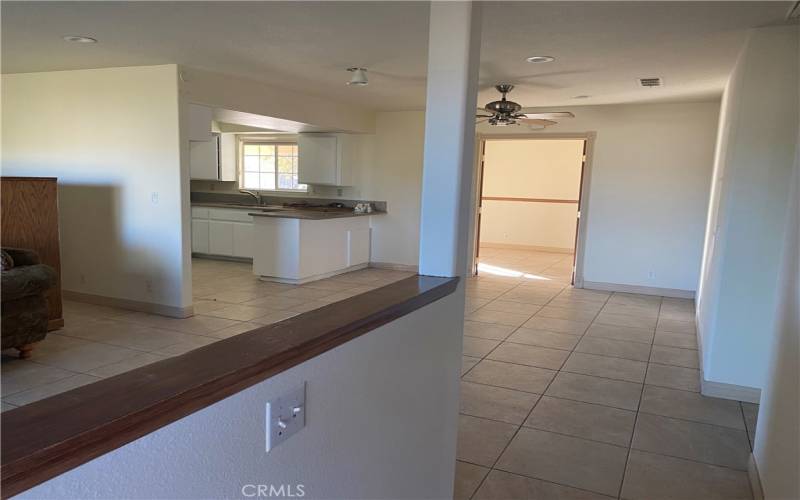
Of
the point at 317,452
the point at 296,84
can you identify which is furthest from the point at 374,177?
the point at 317,452

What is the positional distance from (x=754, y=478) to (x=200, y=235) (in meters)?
7.61

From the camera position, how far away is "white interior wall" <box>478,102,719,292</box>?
20.2 feet

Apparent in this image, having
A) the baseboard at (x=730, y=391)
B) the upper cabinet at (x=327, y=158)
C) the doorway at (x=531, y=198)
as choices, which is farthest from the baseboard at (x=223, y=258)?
the baseboard at (x=730, y=391)

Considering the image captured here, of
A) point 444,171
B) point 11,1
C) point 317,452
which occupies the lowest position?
point 317,452

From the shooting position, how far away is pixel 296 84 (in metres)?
5.38

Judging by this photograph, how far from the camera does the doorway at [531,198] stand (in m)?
10.0

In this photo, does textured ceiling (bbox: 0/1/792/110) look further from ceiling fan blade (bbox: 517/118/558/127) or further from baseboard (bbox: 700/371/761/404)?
Answer: baseboard (bbox: 700/371/761/404)

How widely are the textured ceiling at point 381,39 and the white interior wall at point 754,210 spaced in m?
0.31

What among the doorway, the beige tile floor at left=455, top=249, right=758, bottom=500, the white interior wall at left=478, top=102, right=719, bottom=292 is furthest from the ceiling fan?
the doorway

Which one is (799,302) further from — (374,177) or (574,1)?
(374,177)

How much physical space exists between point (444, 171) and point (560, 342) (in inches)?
121

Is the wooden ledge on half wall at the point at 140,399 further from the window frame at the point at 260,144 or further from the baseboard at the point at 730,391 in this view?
the window frame at the point at 260,144

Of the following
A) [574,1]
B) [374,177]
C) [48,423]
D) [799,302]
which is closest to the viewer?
[48,423]

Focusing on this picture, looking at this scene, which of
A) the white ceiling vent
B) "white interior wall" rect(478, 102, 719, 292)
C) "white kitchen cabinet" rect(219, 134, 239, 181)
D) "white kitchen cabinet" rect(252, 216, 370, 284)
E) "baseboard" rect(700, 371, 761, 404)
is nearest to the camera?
"baseboard" rect(700, 371, 761, 404)
